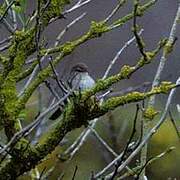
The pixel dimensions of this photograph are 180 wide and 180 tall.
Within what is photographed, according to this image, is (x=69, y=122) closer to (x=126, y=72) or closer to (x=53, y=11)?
(x=126, y=72)

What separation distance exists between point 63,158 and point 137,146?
1.83 feet

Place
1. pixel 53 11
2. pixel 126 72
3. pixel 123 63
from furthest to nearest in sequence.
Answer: pixel 123 63 → pixel 53 11 → pixel 126 72

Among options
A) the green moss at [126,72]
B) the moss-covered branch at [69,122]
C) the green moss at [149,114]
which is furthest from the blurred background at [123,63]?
the green moss at [126,72]

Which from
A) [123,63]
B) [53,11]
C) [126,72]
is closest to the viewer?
[126,72]

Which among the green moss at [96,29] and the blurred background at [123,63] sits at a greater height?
the blurred background at [123,63]

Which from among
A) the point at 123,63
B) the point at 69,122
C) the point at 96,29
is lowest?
the point at 69,122

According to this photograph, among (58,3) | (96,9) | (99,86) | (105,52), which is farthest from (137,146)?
(96,9)

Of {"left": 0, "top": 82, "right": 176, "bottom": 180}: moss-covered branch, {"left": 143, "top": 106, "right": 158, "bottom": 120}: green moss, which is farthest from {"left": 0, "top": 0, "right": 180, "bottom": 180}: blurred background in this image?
{"left": 0, "top": 82, "right": 176, "bottom": 180}: moss-covered branch

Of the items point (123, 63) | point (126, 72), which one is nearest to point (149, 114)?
point (126, 72)

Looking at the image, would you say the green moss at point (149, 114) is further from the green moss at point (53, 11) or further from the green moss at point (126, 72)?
Answer: the green moss at point (53, 11)

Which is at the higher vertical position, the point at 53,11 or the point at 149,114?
the point at 53,11

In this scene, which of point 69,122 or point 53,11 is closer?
point 69,122

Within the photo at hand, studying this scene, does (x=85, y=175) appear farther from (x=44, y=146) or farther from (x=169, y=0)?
(x=44, y=146)

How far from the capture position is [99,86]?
1593 millimetres
